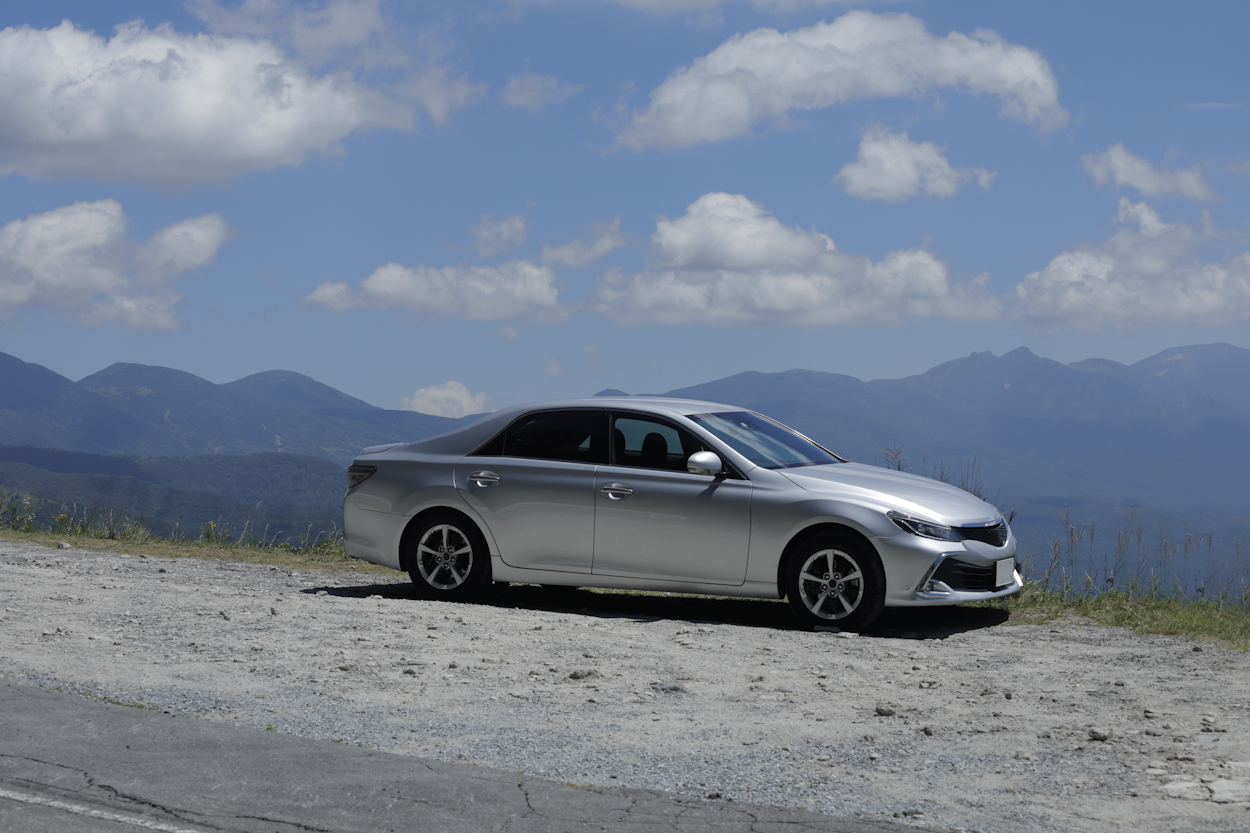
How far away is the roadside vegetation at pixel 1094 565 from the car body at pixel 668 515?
1.54m

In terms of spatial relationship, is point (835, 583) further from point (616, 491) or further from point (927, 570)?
point (616, 491)

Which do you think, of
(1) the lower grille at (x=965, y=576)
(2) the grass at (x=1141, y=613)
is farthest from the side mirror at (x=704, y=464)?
(2) the grass at (x=1141, y=613)

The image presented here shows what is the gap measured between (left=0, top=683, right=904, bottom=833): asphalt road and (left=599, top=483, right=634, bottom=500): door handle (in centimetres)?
424

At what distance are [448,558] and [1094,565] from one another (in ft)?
20.9

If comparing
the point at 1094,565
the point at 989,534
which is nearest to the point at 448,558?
the point at 989,534

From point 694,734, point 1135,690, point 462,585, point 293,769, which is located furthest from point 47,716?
point 1135,690

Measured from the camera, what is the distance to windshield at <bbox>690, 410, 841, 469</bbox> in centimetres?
928

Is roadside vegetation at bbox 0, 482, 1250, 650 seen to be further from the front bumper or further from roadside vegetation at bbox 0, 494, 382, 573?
the front bumper

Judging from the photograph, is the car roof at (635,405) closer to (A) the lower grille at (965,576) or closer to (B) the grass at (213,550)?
(A) the lower grille at (965,576)

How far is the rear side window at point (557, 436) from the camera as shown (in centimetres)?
959

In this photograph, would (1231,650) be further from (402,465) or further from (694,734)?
(402,465)

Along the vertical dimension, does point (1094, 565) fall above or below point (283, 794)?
above

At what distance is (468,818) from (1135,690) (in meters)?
4.27

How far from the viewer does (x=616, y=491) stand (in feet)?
30.3
